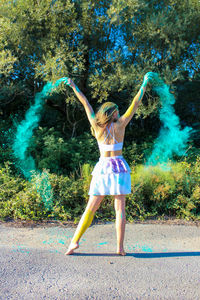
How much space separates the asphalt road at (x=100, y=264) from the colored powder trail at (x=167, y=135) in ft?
8.28

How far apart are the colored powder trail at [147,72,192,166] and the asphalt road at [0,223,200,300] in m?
2.52

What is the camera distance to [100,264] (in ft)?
9.68

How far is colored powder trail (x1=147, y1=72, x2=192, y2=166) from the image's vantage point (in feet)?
20.8

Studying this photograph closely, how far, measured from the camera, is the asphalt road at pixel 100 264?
8.05 ft

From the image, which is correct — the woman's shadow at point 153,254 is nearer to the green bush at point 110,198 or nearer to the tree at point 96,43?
the green bush at point 110,198

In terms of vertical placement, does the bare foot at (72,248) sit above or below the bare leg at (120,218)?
below

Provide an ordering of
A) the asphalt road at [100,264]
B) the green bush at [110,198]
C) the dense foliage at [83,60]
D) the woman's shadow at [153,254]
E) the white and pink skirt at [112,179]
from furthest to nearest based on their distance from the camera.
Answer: the dense foliage at [83,60], the green bush at [110,198], the woman's shadow at [153,254], the white and pink skirt at [112,179], the asphalt road at [100,264]

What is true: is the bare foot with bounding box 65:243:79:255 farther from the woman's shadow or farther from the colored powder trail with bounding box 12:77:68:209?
the colored powder trail with bounding box 12:77:68:209

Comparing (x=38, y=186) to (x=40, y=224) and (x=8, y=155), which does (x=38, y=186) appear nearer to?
(x=40, y=224)

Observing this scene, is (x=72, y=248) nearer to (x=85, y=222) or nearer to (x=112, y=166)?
(x=85, y=222)

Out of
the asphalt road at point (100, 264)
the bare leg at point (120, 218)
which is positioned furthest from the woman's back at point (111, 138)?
the asphalt road at point (100, 264)

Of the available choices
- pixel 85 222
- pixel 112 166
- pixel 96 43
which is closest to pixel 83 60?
pixel 96 43

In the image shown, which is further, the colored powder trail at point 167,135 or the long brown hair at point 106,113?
the colored powder trail at point 167,135

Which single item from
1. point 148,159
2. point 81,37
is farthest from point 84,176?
point 81,37
